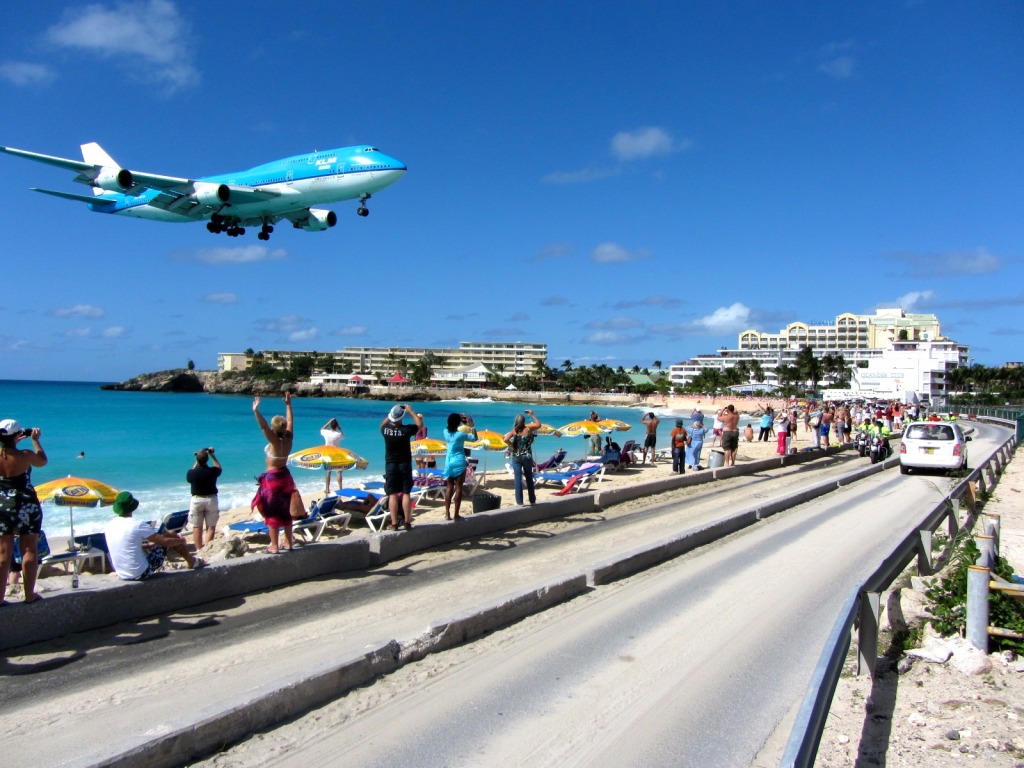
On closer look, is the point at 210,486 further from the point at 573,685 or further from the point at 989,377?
the point at 989,377

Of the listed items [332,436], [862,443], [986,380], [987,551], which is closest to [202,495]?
[332,436]

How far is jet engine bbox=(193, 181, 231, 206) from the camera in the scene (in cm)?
2480

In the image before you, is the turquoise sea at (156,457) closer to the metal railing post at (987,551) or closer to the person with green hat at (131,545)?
the person with green hat at (131,545)

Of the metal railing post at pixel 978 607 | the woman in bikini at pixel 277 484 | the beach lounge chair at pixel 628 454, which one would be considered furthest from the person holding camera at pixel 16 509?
the beach lounge chair at pixel 628 454

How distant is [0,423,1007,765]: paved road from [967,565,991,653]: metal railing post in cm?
115

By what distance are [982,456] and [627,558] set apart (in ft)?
73.1

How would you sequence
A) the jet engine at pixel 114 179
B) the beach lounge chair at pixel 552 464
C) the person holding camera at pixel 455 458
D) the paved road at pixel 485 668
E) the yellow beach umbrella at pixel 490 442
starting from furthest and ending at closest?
1. the jet engine at pixel 114 179
2. the beach lounge chair at pixel 552 464
3. the yellow beach umbrella at pixel 490 442
4. the person holding camera at pixel 455 458
5. the paved road at pixel 485 668

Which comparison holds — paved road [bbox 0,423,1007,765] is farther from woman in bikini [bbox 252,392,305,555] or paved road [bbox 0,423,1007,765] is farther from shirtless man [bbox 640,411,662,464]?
shirtless man [bbox 640,411,662,464]

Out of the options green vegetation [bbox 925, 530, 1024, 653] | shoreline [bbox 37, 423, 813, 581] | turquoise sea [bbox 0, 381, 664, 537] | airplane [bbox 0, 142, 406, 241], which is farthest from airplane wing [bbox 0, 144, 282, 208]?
green vegetation [bbox 925, 530, 1024, 653]

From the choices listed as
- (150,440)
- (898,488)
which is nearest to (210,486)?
(898,488)

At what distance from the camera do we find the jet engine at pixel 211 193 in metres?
24.8

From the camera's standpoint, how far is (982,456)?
25500 mm

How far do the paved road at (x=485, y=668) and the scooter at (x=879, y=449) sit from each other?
16.1m

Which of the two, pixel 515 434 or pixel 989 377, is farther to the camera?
pixel 989 377
